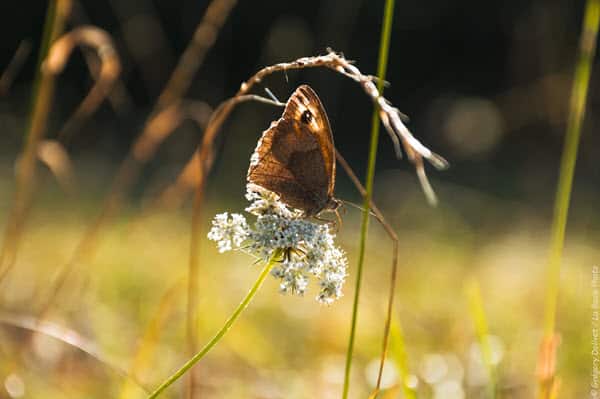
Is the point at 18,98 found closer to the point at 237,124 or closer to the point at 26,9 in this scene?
the point at 26,9

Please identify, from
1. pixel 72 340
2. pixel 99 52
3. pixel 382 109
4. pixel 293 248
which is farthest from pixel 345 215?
pixel 382 109

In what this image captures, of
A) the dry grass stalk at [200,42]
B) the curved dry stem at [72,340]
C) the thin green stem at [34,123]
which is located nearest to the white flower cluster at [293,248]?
the curved dry stem at [72,340]

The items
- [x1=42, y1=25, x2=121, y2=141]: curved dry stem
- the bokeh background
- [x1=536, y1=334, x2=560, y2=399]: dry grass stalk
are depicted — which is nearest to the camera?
[x1=536, y1=334, x2=560, y2=399]: dry grass stalk

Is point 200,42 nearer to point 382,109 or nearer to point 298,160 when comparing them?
point 298,160

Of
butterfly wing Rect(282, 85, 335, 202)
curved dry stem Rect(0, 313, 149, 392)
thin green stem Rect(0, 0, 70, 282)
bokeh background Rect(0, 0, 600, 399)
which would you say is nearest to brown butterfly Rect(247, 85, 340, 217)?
butterfly wing Rect(282, 85, 335, 202)

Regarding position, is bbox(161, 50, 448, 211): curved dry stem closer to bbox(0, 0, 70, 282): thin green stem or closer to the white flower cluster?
the white flower cluster

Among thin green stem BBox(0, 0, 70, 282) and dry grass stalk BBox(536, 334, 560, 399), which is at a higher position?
thin green stem BBox(0, 0, 70, 282)

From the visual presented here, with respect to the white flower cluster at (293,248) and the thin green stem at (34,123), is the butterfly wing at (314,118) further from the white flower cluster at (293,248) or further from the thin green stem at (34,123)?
the thin green stem at (34,123)
